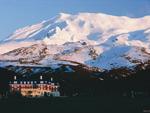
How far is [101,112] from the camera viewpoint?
10781cm

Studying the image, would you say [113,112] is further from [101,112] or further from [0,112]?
[0,112]

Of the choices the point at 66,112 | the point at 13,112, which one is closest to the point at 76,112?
the point at 66,112

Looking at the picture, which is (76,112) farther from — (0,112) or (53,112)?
(0,112)

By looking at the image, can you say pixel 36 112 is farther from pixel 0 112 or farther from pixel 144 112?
pixel 144 112

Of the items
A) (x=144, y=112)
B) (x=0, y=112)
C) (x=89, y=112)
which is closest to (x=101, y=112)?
(x=89, y=112)

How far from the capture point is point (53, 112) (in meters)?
109

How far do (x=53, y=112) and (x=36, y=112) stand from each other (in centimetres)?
297

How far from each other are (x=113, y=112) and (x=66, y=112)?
822 centimetres

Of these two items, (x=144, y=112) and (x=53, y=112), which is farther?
(x=53, y=112)

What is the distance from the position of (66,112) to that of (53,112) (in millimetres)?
2216

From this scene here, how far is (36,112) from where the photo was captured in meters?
108

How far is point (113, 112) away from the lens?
10662cm

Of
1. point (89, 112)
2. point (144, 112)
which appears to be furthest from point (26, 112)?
point (144, 112)

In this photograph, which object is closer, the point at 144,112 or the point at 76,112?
the point at 144,112
